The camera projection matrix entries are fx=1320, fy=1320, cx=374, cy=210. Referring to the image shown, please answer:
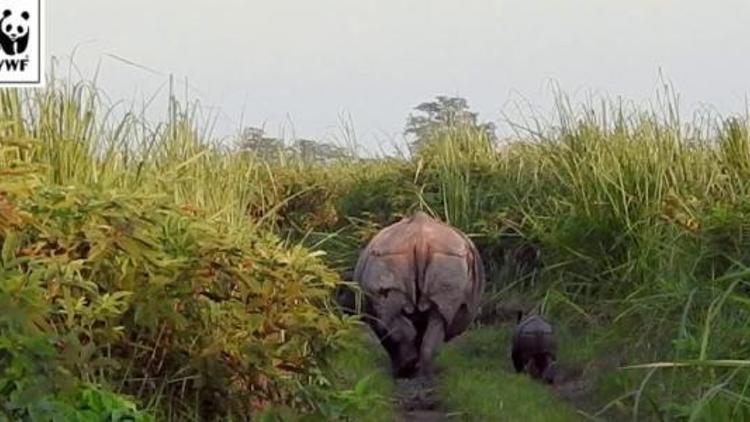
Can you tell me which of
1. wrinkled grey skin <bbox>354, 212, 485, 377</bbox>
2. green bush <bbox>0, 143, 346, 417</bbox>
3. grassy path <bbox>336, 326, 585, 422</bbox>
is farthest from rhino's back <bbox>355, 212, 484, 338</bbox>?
green bush <bbox>0, 143, 346, 417</bbox>

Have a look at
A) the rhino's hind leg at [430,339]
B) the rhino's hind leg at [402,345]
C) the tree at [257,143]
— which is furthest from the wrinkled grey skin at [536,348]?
the tree at [257,143]

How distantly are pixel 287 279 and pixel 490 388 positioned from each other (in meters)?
2.38

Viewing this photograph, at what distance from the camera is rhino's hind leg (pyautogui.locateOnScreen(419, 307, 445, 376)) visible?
8.18 m

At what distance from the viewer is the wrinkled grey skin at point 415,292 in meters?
8.12

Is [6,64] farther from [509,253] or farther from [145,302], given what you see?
[509,253]

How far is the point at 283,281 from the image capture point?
5.11 metres

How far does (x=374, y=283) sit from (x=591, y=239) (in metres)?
1.78

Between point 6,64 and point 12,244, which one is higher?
point 6,64

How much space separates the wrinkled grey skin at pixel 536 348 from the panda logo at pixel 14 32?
389 centimetres

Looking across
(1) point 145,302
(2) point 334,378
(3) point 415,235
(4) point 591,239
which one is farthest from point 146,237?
(4) point 591,239

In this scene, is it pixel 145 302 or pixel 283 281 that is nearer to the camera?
pixel 145 302

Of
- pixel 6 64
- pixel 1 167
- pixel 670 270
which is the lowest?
pixel 670 270

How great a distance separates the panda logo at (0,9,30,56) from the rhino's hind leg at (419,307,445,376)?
13.2ft

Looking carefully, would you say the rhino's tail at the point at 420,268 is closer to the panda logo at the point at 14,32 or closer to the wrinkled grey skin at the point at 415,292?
the wrinkled grey skin at the point at 415,292
